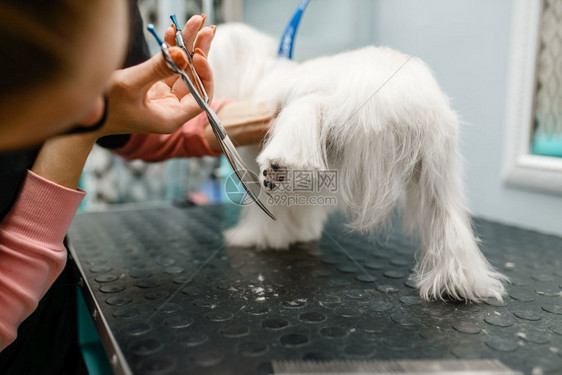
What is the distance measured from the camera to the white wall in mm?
824

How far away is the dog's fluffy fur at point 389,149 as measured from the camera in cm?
47

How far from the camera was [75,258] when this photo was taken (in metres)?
0.68

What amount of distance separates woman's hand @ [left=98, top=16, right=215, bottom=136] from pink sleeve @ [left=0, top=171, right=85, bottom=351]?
81 mm

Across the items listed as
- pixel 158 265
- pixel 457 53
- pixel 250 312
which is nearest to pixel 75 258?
pixel 158 265

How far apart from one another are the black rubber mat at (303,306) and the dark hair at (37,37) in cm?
24

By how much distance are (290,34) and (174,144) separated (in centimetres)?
25

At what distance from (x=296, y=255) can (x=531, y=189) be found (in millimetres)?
547

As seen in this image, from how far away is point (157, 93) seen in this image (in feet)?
1.60

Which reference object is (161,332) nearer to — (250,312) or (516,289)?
(250,312)

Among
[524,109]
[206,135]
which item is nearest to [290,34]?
[206,135]

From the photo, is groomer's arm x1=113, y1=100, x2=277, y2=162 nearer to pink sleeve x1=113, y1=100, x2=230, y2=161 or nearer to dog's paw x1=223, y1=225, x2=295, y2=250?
pink sleeve x1=113, y1=100, x2=230, y2=161

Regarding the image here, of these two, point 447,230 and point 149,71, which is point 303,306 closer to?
point 447,230

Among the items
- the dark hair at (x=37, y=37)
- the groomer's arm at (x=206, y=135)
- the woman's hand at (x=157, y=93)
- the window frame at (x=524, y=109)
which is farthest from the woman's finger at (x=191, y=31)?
the window frame at (x=524, y=109)

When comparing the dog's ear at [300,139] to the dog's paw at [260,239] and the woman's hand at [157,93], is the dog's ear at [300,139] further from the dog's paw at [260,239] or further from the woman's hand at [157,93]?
the dog's paw at [260,239]
